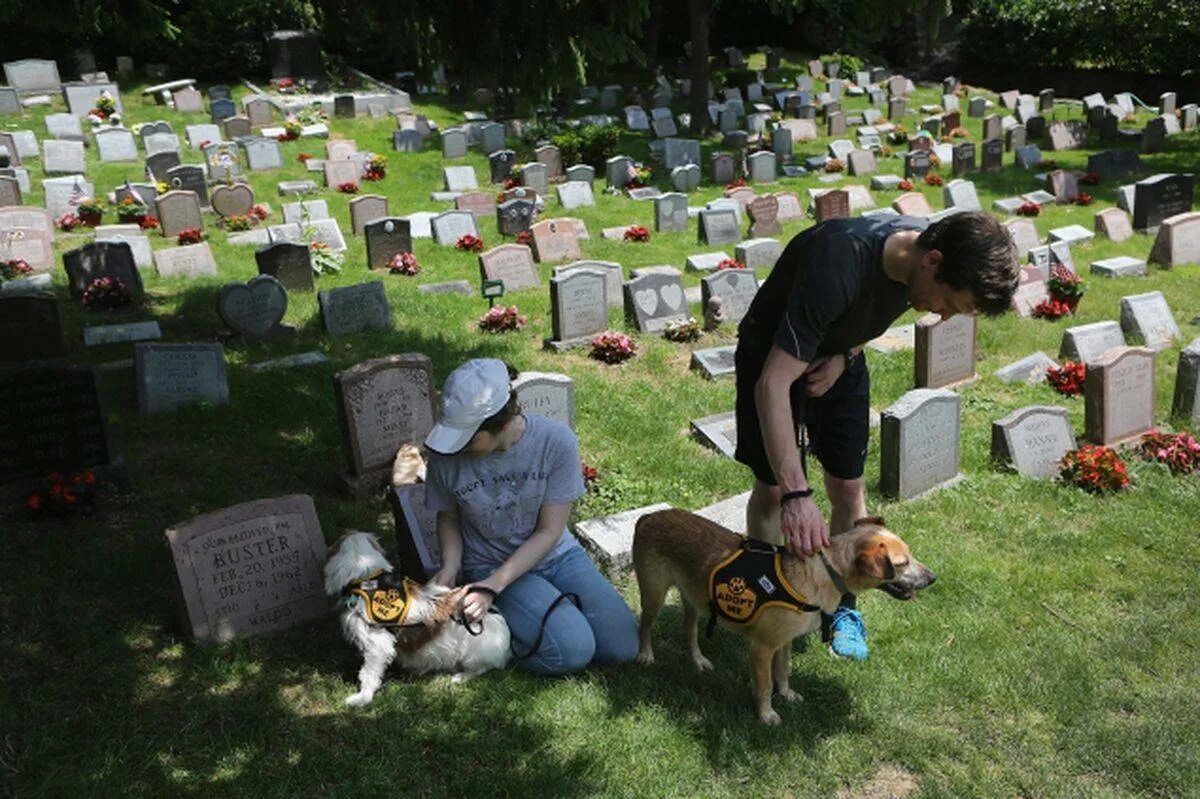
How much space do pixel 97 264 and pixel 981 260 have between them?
1123 cm

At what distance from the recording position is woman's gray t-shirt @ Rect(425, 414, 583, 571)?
181 inches

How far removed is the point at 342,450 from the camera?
7.51 m

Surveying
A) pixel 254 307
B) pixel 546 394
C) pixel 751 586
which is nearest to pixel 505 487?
pixel 751 586

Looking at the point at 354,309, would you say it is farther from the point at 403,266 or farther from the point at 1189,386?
the point at 1189,386

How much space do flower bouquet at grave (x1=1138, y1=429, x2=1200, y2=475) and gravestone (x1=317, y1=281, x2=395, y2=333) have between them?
728 cm

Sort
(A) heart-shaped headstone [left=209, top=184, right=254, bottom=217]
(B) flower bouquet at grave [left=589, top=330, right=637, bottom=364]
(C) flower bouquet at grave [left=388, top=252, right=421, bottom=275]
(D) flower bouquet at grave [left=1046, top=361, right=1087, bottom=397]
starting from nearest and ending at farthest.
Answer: (D) flower bouquet at grave [left=1046, top=361, right=1087, bottom=397] → (B) flower bouquet at grave [left=589, top=330, right=637, bottom=364] → (C) flower bouquet at grave [left=388, top=252, right=421, bottom=275] → (A) heart-shaped headstone [left=209, top=184, right=254, bottom=217]

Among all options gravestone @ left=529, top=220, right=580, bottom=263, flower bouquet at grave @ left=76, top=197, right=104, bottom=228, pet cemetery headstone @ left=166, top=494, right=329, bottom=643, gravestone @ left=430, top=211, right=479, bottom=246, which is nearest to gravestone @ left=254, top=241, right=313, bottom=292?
gravestone @ left=430, top=211, right=479, bottom=246

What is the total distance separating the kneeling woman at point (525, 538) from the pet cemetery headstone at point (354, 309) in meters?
6.28

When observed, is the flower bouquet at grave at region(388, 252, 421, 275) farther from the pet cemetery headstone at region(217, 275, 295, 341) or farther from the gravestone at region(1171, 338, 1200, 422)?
the gravestone at region(1171, 338, 1200, 422)

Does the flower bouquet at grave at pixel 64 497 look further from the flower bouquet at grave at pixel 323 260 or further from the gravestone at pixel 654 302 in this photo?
the flower bouquet at grave at pixel 323 260

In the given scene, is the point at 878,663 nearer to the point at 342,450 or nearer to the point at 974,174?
the point at 342,450

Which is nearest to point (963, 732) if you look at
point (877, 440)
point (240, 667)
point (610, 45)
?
point (240, 667)

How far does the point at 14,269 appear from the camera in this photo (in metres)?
12.9

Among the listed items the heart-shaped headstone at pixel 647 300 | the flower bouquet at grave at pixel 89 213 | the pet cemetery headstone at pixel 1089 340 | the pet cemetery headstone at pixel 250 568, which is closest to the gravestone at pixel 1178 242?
the pet cemetery headstone at pixel 1089 340
